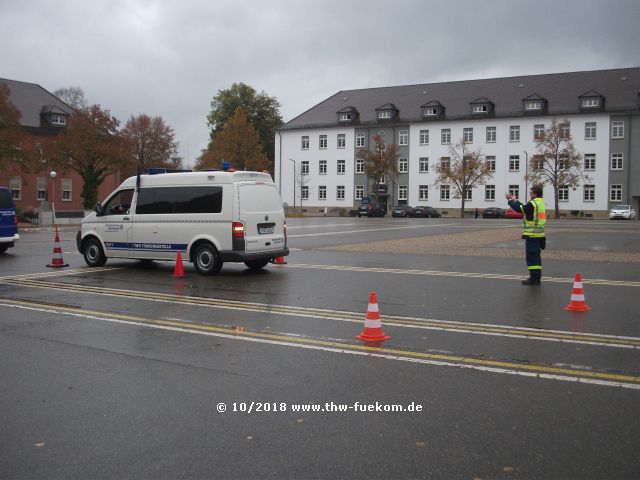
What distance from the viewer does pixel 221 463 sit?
13.2ft

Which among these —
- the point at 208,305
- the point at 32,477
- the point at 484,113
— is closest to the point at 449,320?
the point at 208,305

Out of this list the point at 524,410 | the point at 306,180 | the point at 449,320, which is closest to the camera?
the point at 524,410

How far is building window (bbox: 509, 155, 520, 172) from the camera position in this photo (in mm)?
70875

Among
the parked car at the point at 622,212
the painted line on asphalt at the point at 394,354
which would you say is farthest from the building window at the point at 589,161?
the painted line on asphalt at the point at 394,354

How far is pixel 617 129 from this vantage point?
217 feet

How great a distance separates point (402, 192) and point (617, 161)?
79.0ft

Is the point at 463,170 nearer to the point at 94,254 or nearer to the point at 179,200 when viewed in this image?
the point at 94,254

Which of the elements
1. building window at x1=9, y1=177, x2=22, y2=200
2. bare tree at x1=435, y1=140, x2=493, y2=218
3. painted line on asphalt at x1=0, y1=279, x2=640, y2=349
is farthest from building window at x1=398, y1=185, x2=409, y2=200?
painted line on asphalt at x1=0, y1=279, x2=640, y2=349

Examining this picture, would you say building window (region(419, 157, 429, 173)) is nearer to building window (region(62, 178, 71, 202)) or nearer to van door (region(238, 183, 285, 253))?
building window (region(62, 178, 71, 202))

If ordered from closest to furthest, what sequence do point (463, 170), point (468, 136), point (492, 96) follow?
point (463, 170) → point (468, 136) → point (492, 96)

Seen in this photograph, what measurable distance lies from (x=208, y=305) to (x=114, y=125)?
46.9m

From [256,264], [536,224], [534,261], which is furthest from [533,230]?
[256,264]

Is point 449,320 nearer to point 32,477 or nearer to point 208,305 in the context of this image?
point 208,305

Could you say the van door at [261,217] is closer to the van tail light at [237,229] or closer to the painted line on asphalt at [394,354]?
the van tail light at [237,229]
